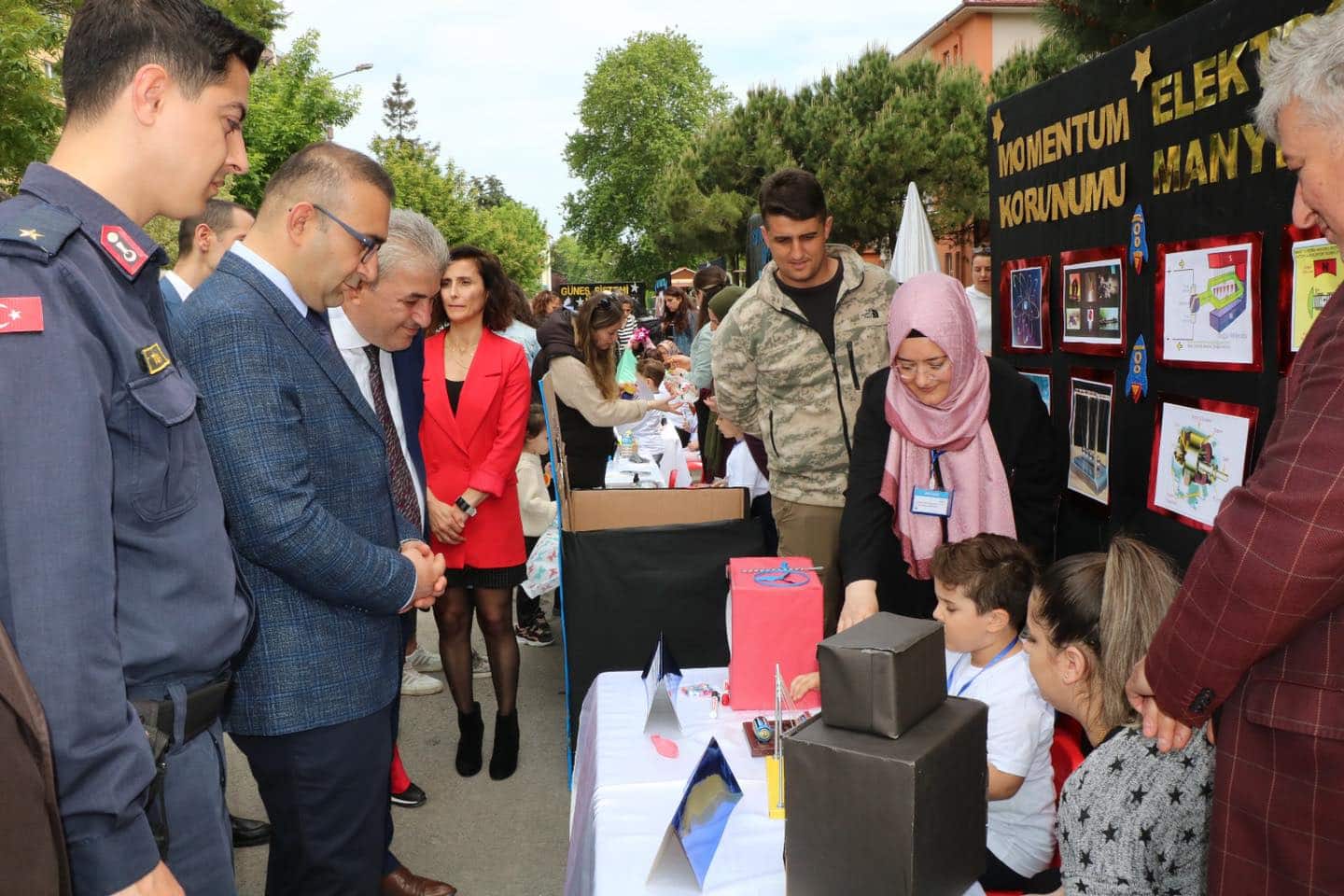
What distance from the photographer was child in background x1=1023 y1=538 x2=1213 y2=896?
1509 millimetres

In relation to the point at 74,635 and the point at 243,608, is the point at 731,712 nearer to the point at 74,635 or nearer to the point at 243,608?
the point at 243,608

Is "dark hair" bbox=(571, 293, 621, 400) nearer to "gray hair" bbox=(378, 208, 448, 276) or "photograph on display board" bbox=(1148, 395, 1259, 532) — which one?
"gray hair" bbox=(378, 208, 448, 276)

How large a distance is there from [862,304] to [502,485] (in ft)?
4.46

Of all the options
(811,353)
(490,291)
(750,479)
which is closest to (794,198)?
(811,353)

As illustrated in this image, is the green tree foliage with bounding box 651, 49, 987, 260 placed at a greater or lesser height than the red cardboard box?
greater

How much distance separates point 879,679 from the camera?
1.29 meters

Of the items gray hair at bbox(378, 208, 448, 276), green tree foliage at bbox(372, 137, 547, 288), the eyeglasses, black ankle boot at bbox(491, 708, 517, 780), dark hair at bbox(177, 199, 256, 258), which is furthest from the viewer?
green tree foliage at bbox(372, 137, 547, 288)

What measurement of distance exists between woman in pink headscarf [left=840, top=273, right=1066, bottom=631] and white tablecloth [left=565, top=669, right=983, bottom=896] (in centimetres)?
64

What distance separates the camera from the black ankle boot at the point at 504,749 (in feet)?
11.4

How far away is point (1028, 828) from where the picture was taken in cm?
204

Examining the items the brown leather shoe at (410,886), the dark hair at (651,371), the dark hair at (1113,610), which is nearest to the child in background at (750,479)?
the brown leather shoe at (410,886)

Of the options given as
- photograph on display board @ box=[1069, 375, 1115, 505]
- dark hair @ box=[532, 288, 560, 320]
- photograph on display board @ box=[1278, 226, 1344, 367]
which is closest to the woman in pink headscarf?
photograph on display board @ box=[1069, 375, 1115, 505]

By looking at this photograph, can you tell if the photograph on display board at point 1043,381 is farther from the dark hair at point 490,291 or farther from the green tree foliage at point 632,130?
the green tree foliage at point 632,130

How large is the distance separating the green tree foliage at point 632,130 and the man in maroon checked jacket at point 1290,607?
4037 centimetres
